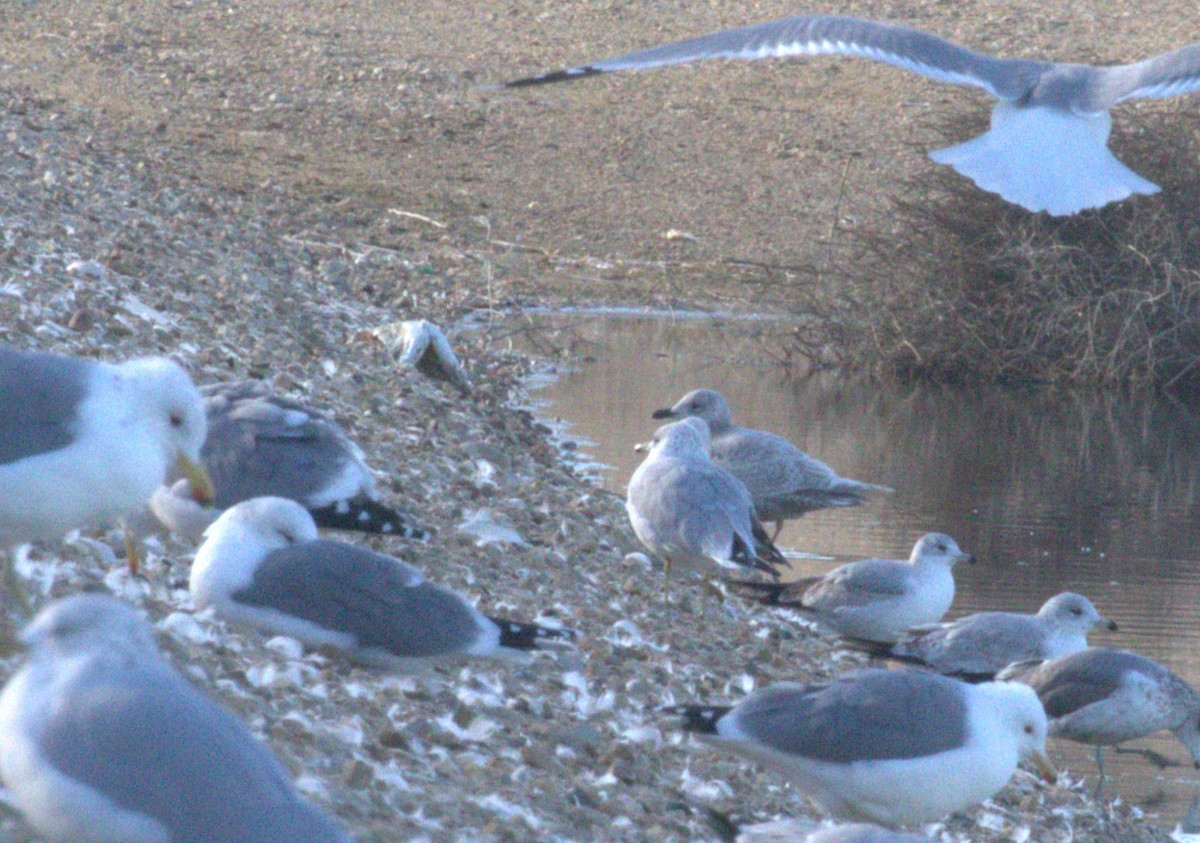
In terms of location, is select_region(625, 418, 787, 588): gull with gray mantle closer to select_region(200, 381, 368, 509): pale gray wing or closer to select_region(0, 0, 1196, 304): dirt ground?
select_region(200, 381, 368, 509): pale gray wing

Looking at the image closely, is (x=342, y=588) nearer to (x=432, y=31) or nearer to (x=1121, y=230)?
(x=1121, y=230)

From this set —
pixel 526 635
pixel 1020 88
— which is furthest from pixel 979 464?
pixel 526 635

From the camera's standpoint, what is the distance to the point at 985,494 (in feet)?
23.7

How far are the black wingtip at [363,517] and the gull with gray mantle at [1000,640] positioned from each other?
186 centimetres

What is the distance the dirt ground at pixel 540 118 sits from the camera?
10633 millimetres

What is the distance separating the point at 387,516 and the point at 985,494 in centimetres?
389

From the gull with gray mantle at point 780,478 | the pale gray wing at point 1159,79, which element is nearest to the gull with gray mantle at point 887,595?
the gull with gray mantle at point 780,478

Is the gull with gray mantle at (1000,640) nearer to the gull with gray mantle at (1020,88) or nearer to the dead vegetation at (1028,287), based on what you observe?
the gull with gray mantle at (1020,88)

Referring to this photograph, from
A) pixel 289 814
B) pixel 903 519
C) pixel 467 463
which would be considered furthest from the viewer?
pixel 903 519

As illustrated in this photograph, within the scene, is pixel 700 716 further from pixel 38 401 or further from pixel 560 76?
pixel 560 76

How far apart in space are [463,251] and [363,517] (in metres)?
6.22

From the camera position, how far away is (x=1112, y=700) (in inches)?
182

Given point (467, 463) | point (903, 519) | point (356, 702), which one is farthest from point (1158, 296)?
point (356, 702)

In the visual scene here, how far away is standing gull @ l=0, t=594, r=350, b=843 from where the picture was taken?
1869mm
